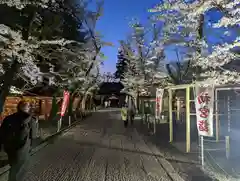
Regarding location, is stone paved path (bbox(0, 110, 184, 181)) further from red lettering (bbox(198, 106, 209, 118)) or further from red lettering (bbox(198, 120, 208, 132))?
red lettering (bbox(198, 106, 209, 118))

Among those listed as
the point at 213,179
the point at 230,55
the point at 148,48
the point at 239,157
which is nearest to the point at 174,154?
the point at 239,157

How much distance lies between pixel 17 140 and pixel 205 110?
548cm

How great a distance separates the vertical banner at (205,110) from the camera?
8115mm

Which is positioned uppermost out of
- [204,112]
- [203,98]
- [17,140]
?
[203,98]

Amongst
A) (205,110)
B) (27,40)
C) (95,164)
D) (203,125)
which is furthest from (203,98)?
(27,40)

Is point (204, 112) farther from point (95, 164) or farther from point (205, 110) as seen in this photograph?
point (95, 164)

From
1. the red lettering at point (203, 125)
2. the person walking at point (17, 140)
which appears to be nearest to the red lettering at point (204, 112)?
the red lettering at point (203, 125)

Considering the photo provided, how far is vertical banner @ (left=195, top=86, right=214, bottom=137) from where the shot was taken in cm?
811

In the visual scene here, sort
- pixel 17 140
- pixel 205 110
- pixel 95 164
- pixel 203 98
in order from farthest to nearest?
1. pixel 203 98
2. pixel 205 110
3. pixel 95 164
4. pixel 17 140

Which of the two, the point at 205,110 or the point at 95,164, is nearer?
the point at 95,164

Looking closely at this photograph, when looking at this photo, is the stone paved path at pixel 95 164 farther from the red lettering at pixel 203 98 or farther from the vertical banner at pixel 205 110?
the red lettering at pixel 203 98

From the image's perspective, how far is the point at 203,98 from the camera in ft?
27.6

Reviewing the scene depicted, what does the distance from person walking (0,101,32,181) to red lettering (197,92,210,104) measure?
17.3ft

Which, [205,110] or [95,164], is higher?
[205,110]
